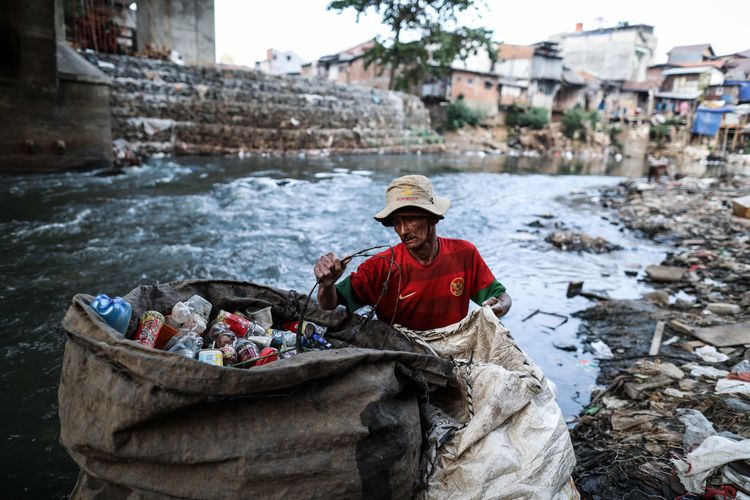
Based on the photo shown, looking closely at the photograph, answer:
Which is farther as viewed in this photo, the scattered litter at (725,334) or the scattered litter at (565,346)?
the scattered litter at (565,346)

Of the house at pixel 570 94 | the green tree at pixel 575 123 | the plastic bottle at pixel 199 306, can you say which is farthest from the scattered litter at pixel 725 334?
the house at pixel 570 94

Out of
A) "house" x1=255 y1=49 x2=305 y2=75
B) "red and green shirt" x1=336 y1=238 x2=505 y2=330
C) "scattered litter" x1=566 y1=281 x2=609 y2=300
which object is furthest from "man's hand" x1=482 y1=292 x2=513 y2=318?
"house" x1=255 y1=49 x2=305 y2=75

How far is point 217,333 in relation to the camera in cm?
213

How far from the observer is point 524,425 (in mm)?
1662

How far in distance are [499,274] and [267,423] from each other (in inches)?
197

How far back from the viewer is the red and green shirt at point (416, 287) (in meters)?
2.48

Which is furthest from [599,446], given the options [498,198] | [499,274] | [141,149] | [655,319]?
[141,149]

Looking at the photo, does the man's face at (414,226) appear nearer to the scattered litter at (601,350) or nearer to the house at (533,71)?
the scattered litter at (601,350)

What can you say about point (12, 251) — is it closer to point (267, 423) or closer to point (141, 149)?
point (267, 423)

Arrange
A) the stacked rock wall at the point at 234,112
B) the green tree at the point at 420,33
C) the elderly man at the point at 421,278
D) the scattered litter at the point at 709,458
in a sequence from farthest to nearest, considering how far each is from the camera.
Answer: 1. the green tree at the point at 420,33
2. the stacked rock wall at the point at 234,112
3. the elderly man at the point at 421,278
4. the scattered litter at the point at 709,458

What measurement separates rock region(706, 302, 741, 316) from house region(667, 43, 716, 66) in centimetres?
5667

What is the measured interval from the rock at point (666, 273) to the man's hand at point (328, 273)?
16.7ft

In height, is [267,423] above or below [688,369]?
above

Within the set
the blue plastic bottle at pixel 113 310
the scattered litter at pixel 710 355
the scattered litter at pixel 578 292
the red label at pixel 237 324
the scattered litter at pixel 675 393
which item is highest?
the blue plastic bottle at pixel 113 310
